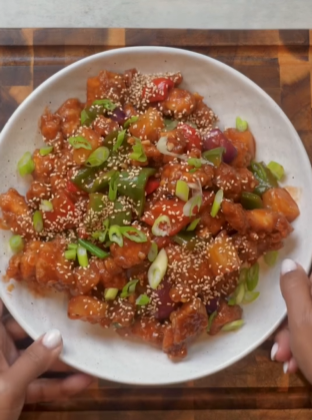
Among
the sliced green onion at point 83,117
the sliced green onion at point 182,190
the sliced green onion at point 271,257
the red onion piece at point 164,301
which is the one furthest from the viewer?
the sliced green onion at point 271,257

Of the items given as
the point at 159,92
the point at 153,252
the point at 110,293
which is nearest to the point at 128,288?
the point at 110,293

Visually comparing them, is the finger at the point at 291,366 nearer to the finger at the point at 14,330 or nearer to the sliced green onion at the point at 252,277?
the sliced green onion at the point at 252,277

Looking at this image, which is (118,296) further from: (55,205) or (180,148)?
(180,148)

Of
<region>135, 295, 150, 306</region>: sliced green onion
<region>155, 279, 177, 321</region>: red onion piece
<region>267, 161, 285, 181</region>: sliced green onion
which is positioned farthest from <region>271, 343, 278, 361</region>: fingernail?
<region>267, 161, 285, 181</region>: sliced green onion

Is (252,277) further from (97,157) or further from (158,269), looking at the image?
(97,157)

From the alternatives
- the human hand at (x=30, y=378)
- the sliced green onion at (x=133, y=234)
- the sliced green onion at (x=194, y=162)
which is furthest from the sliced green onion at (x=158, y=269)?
the human hand at (x=30, y=378)

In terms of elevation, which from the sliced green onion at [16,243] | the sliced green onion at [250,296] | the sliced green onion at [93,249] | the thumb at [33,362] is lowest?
the thumb at [33,362]
